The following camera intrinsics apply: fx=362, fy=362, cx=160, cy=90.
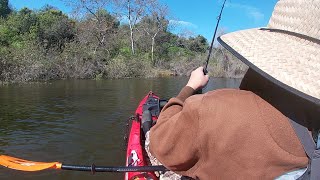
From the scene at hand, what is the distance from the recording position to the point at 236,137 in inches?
40.5

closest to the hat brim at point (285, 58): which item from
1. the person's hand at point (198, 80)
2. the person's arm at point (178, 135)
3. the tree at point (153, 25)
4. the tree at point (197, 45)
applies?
the person's arm at point (178, 135)

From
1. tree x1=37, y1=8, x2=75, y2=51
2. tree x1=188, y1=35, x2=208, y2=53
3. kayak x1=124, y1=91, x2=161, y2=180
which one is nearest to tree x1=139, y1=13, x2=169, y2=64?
tree x1=37, y1=8, x2=75, y2=51

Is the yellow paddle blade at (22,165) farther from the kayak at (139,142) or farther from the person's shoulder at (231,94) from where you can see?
the person's shoulder at (231,94)

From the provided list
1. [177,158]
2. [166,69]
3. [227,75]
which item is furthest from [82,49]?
[177,158]

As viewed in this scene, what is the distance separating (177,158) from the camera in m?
1.18

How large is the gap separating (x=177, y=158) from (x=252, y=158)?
25cm

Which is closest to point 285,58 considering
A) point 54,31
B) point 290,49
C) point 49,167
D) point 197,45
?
point 290,49

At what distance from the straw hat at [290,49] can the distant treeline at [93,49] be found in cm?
1548

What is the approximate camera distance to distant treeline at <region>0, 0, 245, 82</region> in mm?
17844

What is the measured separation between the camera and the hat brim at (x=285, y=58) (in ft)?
3.19

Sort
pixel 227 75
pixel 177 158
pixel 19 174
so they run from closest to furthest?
pixel 177 158, pixel 19 174, pixel 227 75

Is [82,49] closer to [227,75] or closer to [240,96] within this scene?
[227,75]

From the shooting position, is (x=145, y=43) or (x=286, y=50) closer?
(x=286, y=50)

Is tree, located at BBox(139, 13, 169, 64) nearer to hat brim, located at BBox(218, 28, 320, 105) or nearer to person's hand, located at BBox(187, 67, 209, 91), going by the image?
person's hand, located at BBox(187, 67, 209, 91)
